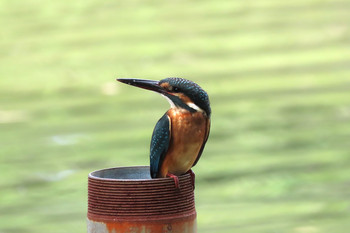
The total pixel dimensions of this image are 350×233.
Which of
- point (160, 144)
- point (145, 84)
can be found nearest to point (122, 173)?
point (160, 144)

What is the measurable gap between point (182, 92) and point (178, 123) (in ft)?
0.30

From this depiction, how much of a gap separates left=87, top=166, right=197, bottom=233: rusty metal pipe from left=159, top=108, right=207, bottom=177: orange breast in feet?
0.53

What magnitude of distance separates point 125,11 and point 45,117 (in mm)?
1243

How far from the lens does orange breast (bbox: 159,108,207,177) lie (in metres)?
2.41

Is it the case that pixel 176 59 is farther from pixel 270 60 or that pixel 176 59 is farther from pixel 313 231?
pixel 313 231

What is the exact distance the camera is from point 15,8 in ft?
22.4

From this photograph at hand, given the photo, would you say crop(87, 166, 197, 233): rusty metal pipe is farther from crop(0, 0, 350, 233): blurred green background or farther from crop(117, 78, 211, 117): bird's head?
crop(0, 0, 350, 233): blurred green background

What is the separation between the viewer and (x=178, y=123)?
7.95 ft

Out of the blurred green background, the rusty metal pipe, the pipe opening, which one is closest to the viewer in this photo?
the rusty metal pipe

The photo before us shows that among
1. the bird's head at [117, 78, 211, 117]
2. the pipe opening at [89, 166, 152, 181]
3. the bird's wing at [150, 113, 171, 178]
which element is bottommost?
the pipe opening at [89, 166, 152, 181]

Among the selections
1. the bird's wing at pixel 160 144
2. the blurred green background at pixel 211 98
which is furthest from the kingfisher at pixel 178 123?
the blurred green background at pixel 211 98

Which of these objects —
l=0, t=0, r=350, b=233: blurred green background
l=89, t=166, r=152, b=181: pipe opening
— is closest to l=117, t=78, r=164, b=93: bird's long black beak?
l=89, t=166, r=152, b=181: pipe opening

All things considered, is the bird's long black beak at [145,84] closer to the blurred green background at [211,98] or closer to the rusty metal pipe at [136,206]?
the rusty metal pipe at [136,206]

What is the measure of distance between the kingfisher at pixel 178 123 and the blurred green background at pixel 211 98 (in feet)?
6.56
